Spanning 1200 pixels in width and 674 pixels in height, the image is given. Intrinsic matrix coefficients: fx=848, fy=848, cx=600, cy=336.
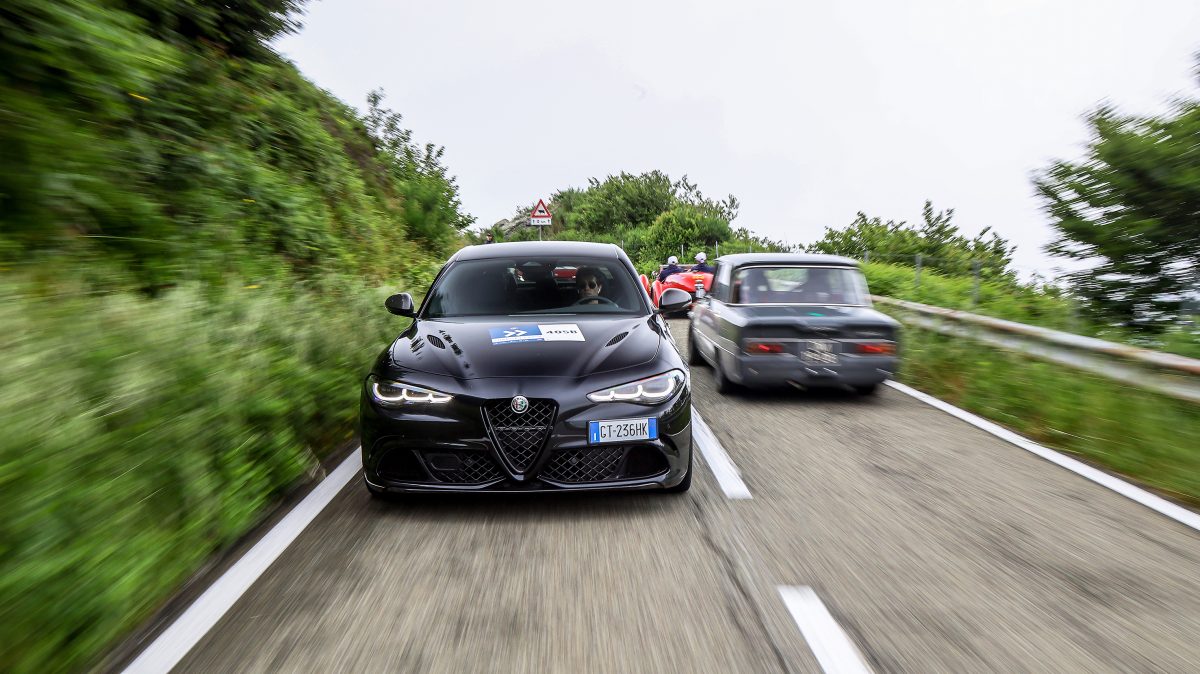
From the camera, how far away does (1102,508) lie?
15.4ft

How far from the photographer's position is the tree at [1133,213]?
916cm

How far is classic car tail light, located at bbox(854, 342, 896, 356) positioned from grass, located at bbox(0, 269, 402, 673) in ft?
15.8

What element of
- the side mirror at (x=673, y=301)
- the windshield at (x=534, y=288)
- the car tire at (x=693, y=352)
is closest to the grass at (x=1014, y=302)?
the car tire at (x=693, y=352)

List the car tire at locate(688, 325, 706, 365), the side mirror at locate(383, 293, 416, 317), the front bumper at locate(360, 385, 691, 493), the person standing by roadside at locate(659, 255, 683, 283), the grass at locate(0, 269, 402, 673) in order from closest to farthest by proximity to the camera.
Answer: the grass at locate(0, 269, 402, 673)
the front bumper at locate(360, 385, 691, 493)
the side mirror at locate(383, 293, 416, 317)
the car tire at locate(688, 325, 706, 365)
the person standing by roadside at locate(659, 255, 683, 283)

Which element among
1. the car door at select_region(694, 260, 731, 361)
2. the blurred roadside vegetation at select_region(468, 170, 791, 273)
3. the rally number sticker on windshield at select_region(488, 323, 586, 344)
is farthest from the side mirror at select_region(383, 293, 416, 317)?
the blurred roadside vegetation at select_region(468, 170, 791, 273)

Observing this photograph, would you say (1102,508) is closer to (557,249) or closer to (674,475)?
(674,475)

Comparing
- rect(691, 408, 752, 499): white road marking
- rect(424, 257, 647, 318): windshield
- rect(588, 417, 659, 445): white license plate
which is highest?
rect(424, 257, 647, 318): windshield

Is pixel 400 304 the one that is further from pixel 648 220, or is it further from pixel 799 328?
pixel 648 220

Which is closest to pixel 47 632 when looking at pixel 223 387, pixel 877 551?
pixel 223 387

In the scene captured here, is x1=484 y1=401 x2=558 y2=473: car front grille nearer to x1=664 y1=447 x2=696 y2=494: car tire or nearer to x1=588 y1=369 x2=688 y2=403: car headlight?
x1=588 y1=369 x2=688 y2=403: car headlight

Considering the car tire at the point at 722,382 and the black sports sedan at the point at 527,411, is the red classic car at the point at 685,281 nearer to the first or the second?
the car tire at the point at 722,382

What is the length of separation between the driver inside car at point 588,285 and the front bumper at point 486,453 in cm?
158

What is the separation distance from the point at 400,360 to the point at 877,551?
2.67 metres

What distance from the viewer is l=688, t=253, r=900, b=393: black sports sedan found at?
766 cm
